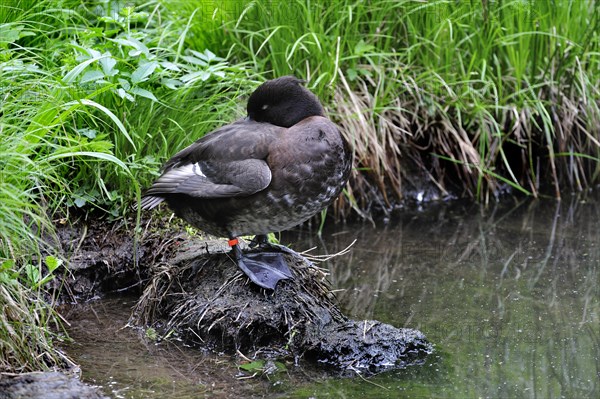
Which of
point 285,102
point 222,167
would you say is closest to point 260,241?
point 222,167

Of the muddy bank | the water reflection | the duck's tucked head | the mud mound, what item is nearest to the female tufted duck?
the duck's tucked head

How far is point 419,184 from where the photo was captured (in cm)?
626

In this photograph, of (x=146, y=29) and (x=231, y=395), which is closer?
(x=231, y=395)

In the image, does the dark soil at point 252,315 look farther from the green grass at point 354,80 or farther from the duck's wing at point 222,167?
the green grass at point 354,80

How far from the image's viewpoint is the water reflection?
141 inches

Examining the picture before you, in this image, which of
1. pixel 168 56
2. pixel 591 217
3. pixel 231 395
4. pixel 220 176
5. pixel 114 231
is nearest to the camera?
pixel 231 395

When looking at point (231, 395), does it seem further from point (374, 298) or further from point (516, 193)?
point (516, 193)

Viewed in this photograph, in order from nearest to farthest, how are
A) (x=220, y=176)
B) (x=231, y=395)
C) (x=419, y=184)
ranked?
(x=231, y=395) → (x=220, y=176) → (x=419, y=184)

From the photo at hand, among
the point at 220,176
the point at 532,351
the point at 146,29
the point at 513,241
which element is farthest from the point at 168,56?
the point at 532,351

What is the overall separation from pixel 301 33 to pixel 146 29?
Result: 0.97m

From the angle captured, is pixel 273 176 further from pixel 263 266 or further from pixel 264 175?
pixel 263 266

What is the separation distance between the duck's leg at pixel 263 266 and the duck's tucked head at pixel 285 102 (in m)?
0.60

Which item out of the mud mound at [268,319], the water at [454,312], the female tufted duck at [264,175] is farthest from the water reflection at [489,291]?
the female tufted duck at [264,175]

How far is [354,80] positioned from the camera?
575cm
